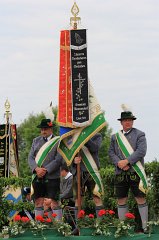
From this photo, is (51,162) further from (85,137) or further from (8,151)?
(8,151)

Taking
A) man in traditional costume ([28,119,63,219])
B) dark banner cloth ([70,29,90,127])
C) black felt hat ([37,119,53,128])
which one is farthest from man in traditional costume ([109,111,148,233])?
black felt hat ([37,119,53,128])

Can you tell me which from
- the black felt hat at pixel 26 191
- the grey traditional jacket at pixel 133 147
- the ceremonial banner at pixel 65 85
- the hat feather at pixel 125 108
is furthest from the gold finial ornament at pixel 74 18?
the black felt hat at pixel 26 191

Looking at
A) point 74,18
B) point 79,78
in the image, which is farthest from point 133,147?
point 74,18

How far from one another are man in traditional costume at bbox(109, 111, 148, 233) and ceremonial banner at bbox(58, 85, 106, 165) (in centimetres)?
36

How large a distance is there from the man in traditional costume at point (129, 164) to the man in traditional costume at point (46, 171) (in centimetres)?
95

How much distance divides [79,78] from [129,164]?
151 centimetres

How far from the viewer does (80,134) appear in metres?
14.8

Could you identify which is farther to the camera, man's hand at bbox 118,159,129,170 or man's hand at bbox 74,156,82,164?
man's hand at bbox 74,156,82,164

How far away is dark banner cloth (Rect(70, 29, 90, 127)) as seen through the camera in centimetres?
1481

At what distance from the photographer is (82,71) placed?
586 inches

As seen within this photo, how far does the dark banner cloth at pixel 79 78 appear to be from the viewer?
14812 millimetres

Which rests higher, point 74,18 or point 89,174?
point 74,18

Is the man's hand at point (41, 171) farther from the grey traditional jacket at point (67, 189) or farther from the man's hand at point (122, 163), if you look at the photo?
the man's hand at point (122, 163)

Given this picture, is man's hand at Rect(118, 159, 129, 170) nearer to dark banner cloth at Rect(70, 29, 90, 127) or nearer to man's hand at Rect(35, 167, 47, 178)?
dark banner cloth at Rect(70, 29, 90, 127)
